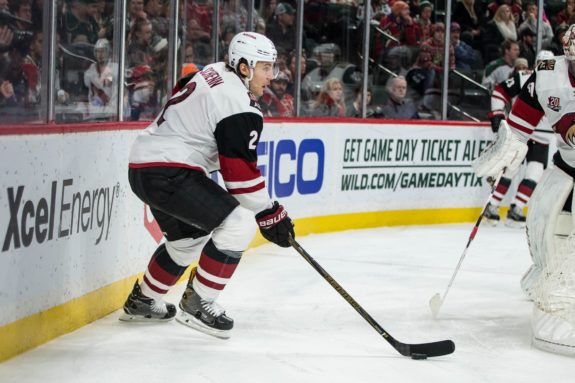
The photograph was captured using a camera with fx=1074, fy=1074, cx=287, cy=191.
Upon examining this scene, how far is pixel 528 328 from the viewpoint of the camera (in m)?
4.49

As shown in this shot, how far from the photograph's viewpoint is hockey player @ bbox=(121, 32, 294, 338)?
12.7ft

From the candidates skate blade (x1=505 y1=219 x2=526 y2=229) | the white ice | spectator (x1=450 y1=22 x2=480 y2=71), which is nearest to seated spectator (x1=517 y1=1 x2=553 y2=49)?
spectator (x1=450 y1=22 x2=480 y2=71)

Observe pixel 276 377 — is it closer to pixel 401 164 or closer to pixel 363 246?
pixel 363 246

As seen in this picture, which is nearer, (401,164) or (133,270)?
(133,270)

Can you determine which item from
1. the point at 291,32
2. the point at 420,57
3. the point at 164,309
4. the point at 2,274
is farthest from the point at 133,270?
the point at 420,57

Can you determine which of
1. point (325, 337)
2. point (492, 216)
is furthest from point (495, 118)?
point (325, 337)

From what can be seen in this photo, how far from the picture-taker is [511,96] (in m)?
8.12

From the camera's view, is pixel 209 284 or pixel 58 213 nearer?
pixel 58 213

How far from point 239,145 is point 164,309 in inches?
34.7

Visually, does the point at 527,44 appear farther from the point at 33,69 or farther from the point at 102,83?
the point at 33,69

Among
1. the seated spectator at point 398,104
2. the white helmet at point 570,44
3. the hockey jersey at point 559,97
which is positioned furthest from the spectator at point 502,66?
the white helmet at point 570,44

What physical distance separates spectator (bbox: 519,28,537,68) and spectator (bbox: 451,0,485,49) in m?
0.41

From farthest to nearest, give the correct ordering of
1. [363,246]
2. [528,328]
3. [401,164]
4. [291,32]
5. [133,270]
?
[401,164] → [291,32] → [363,246] → [133,270] → [528,328]

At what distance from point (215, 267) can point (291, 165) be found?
302 cm
